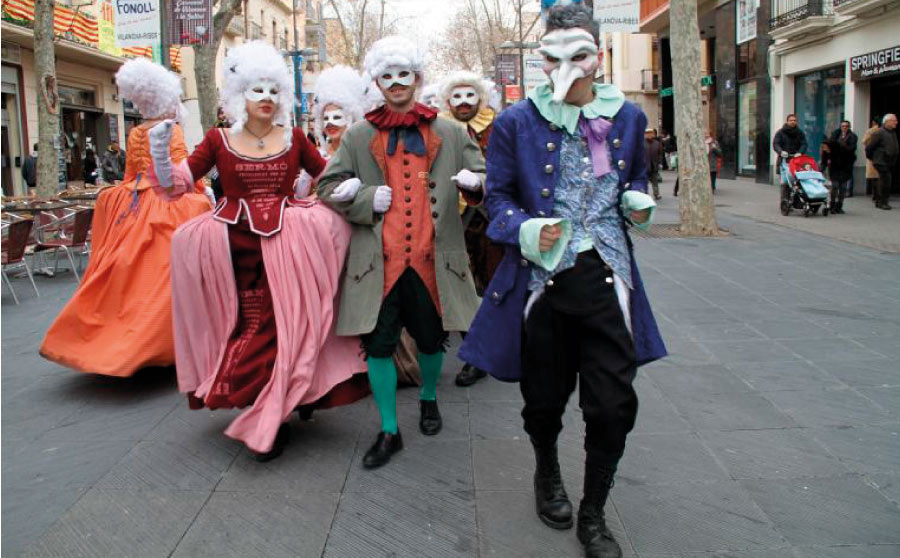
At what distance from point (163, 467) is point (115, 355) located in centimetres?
139

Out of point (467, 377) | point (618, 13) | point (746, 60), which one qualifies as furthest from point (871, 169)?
point (467, 377)

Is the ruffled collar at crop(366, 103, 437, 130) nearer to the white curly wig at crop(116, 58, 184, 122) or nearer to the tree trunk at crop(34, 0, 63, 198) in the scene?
the white curly wig at crop(116, 58, 184, 122)

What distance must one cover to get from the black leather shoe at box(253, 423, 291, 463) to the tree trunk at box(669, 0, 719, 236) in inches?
388

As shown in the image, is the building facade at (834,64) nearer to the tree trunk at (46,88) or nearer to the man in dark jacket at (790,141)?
the man in dark jacket at (790,141)

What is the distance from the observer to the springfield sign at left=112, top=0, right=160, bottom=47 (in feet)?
38.3

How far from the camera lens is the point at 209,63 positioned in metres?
18.6

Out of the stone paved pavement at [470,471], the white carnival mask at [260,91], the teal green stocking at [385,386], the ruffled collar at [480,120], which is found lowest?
the stone paved pavement at [470,471]

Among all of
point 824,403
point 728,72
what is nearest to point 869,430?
point 824,403

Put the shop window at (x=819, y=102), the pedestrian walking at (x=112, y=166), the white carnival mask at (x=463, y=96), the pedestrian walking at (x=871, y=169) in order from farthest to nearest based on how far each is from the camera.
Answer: the pedestrian walking at (x=112, y=166) → the shop window at (x=819, y=102) → the pedestrian walking at (x=871, y=169) → the white carnival mask at (x=463, y=96)

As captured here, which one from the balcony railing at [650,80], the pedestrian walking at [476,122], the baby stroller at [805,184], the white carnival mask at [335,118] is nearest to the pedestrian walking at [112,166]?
the baby stroller at [805,184]

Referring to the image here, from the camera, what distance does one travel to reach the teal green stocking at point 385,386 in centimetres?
397

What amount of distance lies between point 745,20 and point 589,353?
26.5 metres

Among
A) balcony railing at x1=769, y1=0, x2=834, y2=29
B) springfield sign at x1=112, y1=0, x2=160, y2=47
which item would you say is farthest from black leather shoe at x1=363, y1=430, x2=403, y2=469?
balcony railing at x1=769, y1=0, x2=834, y2=29

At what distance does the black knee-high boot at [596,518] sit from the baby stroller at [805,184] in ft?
43.9
